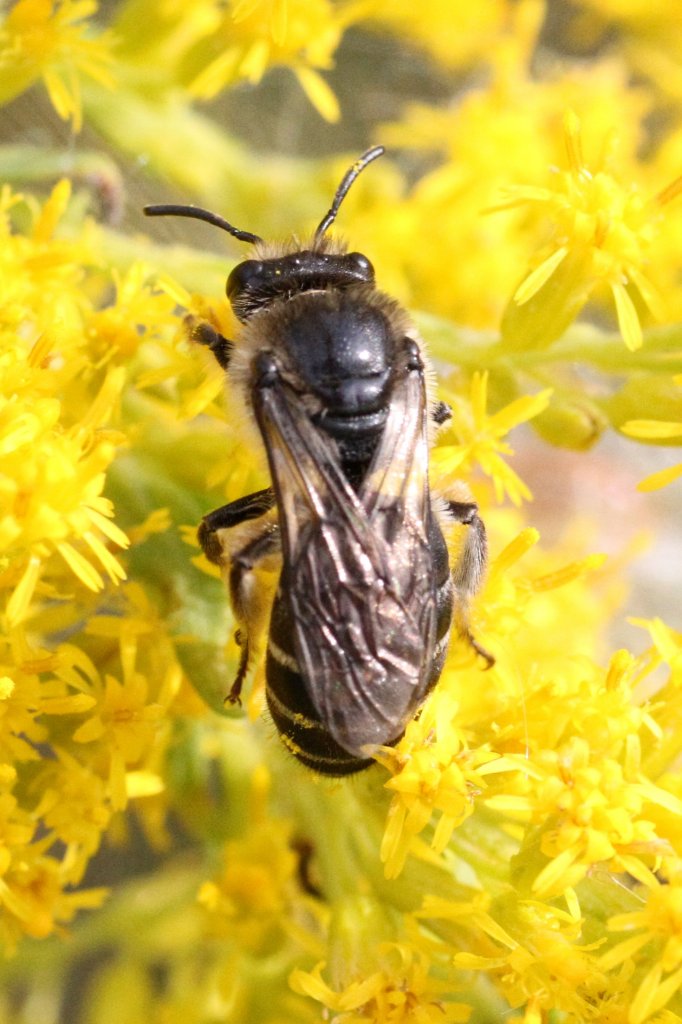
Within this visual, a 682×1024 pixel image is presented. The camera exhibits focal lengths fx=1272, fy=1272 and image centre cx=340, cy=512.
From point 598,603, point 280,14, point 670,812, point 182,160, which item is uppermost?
point 280,14

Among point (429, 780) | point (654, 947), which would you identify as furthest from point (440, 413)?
point (654, 947)

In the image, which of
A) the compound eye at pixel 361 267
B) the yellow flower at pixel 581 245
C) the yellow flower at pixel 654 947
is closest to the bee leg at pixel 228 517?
the compound eye at pixel 361 267

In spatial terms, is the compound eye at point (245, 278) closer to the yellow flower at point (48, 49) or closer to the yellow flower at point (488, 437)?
the yellow flower at point (488, 437)

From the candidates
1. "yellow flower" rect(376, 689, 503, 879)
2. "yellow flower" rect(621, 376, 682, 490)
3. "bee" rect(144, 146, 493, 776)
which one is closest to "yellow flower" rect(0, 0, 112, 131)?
"bee" rect(144, 146, 493, 776)

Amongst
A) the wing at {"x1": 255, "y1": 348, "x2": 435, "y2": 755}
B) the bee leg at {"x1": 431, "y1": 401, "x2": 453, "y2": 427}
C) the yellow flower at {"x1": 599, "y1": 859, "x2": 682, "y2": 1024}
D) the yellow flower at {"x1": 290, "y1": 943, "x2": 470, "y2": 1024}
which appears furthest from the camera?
the bee leg at {"x1": 431, "y1": 401, "x2": 453, "y2": 427}

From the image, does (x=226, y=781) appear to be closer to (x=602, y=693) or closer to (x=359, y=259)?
(x=602, y=693)

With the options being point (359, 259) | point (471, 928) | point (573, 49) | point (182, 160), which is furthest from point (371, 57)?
point (471, 928)

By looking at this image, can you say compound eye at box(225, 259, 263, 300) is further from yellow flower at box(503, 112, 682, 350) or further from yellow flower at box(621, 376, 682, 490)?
yellow flower at box(621, 376, 682, 490)

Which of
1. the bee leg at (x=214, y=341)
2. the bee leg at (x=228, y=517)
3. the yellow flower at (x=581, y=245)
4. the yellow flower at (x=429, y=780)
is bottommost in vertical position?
the yellow flower at (x=429, y=780)
